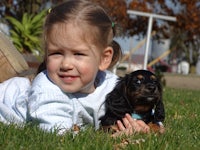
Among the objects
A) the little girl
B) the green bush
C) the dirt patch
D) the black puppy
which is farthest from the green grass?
the dirt patch

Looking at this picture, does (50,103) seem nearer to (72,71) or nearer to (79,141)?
(72,71)

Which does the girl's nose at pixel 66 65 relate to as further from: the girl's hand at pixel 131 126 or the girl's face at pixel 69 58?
the girl's hand at pixel 131 126

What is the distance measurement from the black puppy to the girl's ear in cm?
18

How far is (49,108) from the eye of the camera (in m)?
3.59

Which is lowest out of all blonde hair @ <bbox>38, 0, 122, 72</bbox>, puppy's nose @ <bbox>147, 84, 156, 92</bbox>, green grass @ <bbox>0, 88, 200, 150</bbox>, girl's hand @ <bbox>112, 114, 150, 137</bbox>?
girl's hand @ <bbox>112, 114, 150, 137</bbox>

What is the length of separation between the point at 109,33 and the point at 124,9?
27.3 m

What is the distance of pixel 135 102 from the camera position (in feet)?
12.7

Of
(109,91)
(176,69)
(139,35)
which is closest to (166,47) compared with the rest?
(176,69)

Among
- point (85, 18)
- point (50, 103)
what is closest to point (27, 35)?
point (85, 18)

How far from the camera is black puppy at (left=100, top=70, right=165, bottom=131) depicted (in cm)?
377

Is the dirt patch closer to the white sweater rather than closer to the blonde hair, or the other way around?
the white sweater

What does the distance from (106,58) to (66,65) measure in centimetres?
55

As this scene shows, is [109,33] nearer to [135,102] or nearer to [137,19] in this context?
[135,102]

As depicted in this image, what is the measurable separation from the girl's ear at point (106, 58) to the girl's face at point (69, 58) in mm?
218
